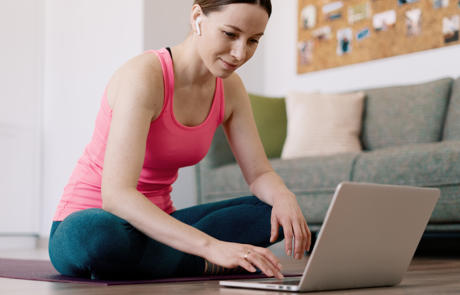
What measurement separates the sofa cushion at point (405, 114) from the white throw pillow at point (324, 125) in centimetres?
8

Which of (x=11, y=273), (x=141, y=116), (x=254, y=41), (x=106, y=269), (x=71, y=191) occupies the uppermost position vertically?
(x=254, y=41)

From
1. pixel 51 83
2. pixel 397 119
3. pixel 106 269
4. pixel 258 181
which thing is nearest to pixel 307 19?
pixel 397 119

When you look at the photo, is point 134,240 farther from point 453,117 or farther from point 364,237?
point 453,117

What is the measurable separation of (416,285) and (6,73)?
3.30 meters

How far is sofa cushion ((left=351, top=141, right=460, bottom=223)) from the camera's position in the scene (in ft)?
8.23

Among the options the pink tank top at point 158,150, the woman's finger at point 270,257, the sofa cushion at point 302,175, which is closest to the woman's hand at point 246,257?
the woman's finger at point 270,257

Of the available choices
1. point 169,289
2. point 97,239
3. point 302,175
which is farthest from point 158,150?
point 302,175

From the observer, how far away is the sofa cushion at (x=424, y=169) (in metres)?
2.51

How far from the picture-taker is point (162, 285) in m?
1.35

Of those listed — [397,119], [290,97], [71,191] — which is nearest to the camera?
[71,191]

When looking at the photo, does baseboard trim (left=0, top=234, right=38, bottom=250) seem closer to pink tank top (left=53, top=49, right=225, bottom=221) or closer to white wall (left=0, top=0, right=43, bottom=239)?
white wall (left=0, top=0, right=43, bottom=239)

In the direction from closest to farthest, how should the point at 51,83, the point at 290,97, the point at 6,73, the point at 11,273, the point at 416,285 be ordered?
the point at 416,285 → the point at 11,273 → the point at 290,97 → the point at 6,73 → the point at 51,83

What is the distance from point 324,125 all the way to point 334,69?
76 cm

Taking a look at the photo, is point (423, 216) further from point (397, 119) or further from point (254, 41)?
point (397, 119)
